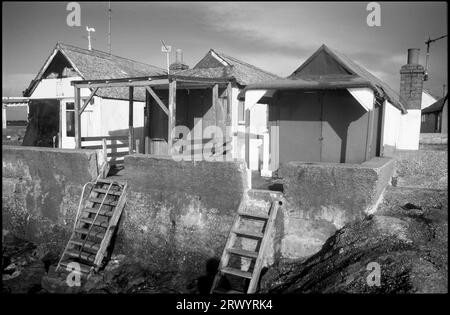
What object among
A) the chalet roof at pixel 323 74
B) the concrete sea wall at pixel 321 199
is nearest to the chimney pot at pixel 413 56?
the chalet roof at pixel 323 74

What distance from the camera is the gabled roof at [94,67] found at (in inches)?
527

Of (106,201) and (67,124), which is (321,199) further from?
(67,124)

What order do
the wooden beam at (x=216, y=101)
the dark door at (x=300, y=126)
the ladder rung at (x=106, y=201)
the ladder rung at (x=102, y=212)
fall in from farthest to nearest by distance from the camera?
the wooden beam at (x=216, y=101), the dark door at (x=300, y=126), the ladder rung at (x=106, y=201), the ladder rung at (x=102, y=212)

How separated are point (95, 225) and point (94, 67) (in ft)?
27.1

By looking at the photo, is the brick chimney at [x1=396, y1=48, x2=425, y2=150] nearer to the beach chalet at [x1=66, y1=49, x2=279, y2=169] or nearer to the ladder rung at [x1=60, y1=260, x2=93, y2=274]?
the beach chalet at [x1=66, y1=49, x2=279, y2=169]

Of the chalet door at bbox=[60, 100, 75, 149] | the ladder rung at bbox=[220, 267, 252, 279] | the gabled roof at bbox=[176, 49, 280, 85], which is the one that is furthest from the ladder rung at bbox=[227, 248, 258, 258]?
the chalet door at bbox=[60, 100, 75, 149]

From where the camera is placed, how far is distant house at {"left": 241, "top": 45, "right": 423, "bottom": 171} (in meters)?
8.88

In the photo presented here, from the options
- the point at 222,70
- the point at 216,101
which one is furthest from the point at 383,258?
the point at 222,70

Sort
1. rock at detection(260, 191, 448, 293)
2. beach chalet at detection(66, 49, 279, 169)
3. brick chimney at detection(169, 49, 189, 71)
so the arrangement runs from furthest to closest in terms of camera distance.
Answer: brick chimney at detection(169, 49, 189, 71) < beach chalet at detection(66, 49, 279, 169) < rock at detection(260, 191, 448, 293)

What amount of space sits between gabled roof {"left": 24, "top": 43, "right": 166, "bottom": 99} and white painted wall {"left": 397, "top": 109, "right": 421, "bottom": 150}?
12078 millimetres

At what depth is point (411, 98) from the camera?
46.7 ft

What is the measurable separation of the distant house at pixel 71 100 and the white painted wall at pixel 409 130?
11569 millimetres

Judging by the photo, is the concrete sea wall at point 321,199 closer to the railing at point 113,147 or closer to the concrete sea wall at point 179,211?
the concrete sea wall at point 179,211

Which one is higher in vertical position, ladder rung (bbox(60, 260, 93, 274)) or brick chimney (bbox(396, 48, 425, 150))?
brick chimney (bbox(396, 48, 425, 150))
